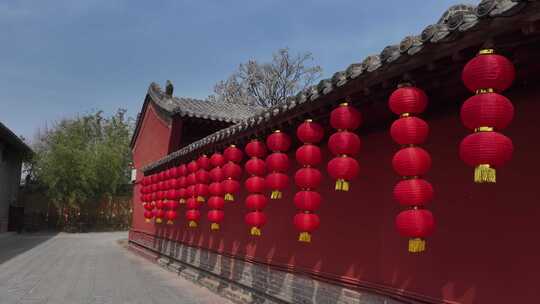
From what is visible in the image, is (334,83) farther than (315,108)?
No

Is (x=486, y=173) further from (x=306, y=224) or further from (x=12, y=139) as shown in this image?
(x=12, y=139)

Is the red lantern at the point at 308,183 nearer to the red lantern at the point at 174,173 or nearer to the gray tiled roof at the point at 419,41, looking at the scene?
the gray tiled roof at the point at 419,41

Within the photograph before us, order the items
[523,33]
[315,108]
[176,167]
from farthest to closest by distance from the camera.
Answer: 1. [176,167]
2. [315,108]
3. [523,33]

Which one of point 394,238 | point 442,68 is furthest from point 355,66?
point 394,238

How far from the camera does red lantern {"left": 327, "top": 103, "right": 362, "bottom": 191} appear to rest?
12.9 ft

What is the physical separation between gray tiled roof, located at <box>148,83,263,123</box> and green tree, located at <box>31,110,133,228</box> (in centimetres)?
1226

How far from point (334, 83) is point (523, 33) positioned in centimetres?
169

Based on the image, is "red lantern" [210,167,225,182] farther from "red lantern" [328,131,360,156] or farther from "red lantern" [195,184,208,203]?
"red lantern" [328,131,360,156]

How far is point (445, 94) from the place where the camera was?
3.64 meters

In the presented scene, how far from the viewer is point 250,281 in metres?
6.92

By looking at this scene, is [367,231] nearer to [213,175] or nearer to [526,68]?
[526,68]

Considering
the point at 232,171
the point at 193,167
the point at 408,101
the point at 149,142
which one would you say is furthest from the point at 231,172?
the point at 149,142

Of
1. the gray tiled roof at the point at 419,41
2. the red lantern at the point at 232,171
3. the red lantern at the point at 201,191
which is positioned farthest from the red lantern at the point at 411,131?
the red lantern at the point at 201,191

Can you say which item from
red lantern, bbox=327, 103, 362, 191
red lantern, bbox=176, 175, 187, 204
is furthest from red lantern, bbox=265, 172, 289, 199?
red lantern, bbox=176, 175, 187, 204
